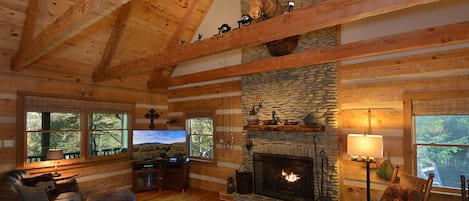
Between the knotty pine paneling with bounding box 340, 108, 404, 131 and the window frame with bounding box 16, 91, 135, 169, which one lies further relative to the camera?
the window frame with bounding box 16, 91, 135, 169

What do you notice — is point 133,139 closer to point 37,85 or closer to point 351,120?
point 37,85

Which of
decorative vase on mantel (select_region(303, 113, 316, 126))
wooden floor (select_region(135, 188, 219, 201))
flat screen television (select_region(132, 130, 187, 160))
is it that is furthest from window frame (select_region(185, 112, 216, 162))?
decorative vase on mantel (select_region(303, 113, 316, 126))

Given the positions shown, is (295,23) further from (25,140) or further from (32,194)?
(25,140)

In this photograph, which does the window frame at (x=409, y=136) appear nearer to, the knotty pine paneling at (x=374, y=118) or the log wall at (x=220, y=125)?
the knotty pine paneling at (x=374, y=118)

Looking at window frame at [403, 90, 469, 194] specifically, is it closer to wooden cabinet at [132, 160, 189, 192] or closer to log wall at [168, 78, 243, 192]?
log wall at [168, 78, 243, 192]

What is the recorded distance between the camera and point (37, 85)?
5.04 meters

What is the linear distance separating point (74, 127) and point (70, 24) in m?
3.38

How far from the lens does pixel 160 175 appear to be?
6355 millimetres

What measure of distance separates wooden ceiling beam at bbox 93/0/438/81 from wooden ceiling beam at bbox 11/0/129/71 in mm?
1204

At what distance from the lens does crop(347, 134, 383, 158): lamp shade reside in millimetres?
3670

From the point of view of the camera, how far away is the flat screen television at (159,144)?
626cm

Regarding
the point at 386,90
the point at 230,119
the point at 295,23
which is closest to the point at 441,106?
the point at 386,90

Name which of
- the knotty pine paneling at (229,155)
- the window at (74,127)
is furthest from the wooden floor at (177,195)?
the window at (74,127)

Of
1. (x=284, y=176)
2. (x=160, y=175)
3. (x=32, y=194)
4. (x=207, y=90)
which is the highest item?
(x=207, y=90)
